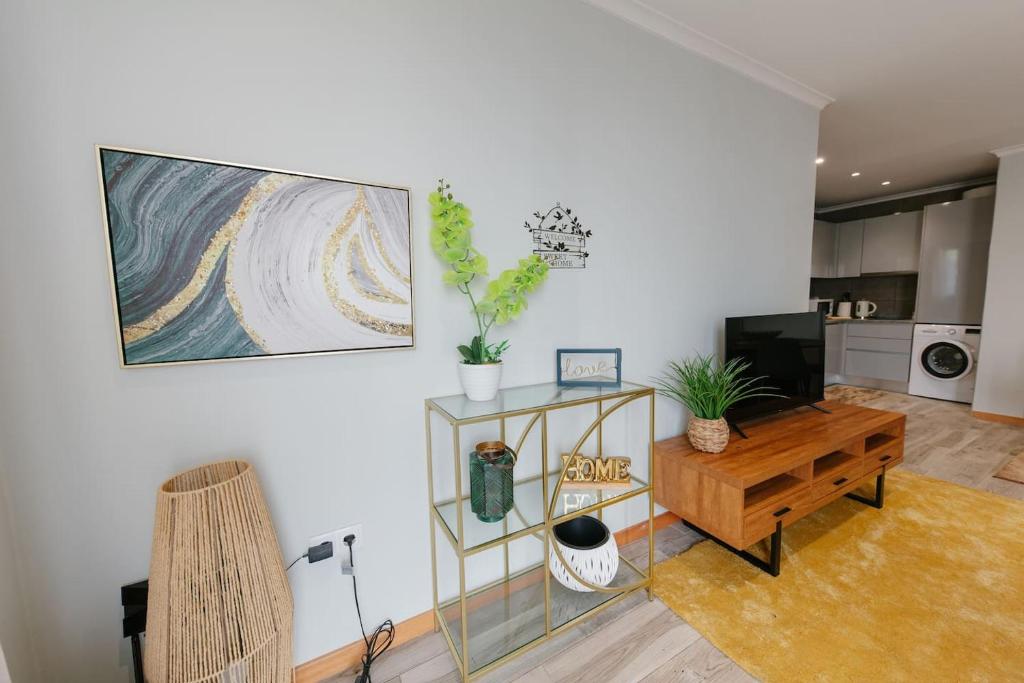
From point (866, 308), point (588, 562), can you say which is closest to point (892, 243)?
point (866, 308)

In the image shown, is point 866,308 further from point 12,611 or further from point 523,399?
point 12,611

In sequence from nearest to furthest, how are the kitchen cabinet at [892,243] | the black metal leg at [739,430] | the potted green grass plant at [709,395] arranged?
the potted green grass plant at [709,395] < the black metal leg at [739,430] < the kitchen cabinet at [892,243]

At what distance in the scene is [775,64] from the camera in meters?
2.09

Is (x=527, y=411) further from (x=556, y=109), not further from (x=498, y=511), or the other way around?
(x=556, y=109)

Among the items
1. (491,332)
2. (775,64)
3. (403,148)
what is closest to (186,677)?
(491,332)

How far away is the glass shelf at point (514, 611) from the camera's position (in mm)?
1366

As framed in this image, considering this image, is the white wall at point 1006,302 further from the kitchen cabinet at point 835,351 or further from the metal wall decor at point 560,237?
the metal wall decor at point 560,237

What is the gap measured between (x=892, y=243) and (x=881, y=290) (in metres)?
0.65

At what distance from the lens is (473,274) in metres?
1.39

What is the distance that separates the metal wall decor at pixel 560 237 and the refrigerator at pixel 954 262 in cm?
466

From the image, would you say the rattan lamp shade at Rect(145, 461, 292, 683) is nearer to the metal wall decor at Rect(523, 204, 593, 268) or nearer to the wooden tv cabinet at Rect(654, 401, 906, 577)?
the metal wall decor at Rect(523, 204, 593, 268)

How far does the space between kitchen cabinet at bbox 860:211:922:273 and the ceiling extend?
4.66 feet

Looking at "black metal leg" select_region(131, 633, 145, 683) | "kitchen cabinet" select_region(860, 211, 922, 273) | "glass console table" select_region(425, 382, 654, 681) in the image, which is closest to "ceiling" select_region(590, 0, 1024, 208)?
"kitchen cabinet" select_region(860, 211, 922, 273)

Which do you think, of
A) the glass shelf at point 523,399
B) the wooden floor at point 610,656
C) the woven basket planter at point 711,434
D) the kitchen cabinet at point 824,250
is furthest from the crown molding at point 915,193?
the wooden floor at point 610,656
